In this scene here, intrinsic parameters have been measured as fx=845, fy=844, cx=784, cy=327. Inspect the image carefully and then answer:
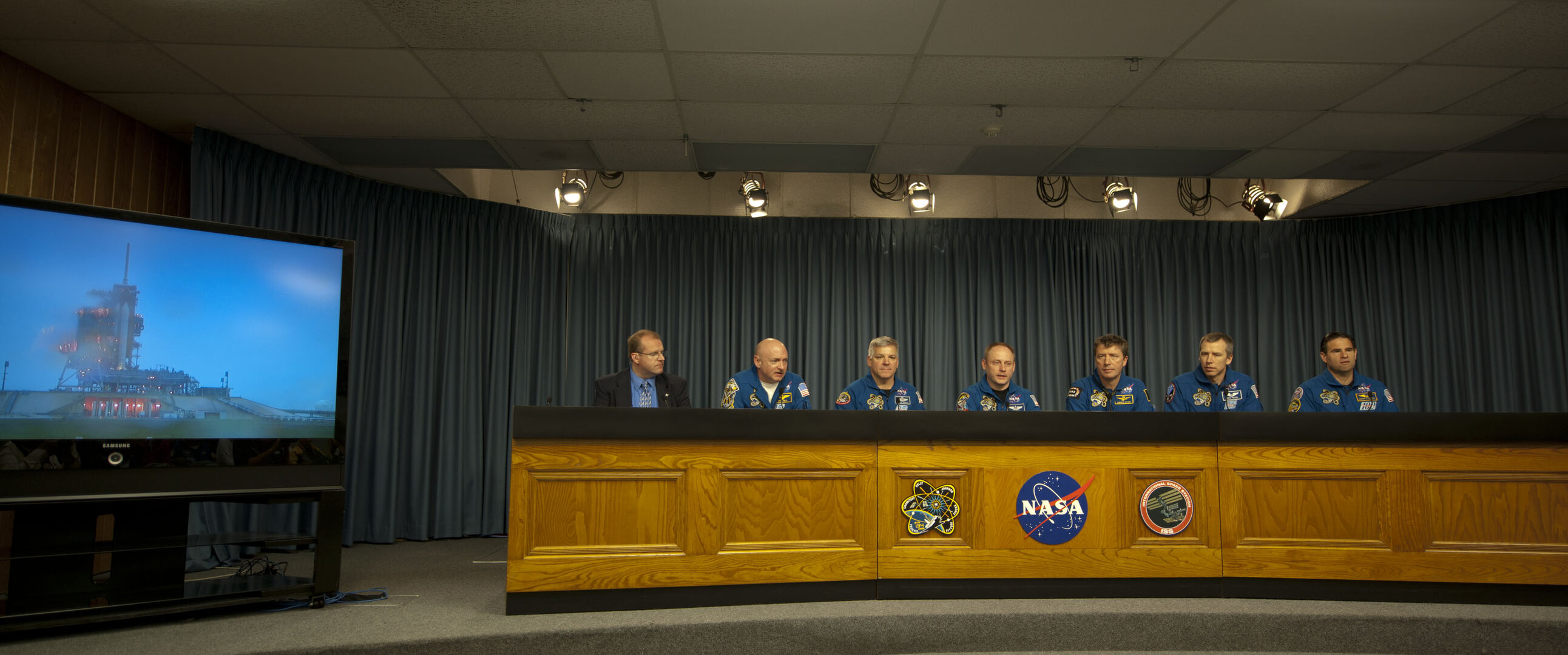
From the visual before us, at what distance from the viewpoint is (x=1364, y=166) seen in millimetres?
5785

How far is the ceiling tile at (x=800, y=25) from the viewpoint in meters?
3.70

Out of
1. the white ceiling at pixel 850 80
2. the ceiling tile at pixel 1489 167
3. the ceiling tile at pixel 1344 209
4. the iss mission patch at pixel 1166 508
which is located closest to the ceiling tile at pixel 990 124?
the white ceiling at pixel 850 80

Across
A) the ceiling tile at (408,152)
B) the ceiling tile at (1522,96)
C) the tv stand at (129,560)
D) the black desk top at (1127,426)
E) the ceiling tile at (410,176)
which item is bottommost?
the tv stand at (129,560)

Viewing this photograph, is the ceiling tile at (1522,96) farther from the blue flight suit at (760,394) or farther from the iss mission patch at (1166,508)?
the blue flight suit at (760,394)

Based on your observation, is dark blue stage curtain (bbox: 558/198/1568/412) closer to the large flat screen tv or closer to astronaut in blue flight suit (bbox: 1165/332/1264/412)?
astronaut in blue flight suit (bbox: 1165/332/1264/412)

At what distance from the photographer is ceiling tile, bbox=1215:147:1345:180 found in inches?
219

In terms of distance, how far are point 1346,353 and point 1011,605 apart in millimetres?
2921

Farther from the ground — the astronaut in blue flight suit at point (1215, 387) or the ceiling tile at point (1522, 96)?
the ceiling tile at point (1522, 96)

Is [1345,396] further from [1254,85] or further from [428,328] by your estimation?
[428,328]

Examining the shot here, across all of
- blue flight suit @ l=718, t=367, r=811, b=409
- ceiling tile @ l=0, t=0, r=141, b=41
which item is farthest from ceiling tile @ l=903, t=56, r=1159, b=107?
ceiling tile @ l=0, t=0, r=141, b=41

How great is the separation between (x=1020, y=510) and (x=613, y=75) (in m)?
2.94

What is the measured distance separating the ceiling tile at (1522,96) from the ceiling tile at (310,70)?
5603 mm

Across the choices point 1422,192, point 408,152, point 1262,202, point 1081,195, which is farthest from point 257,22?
point 1422,192

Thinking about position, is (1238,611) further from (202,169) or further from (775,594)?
(202,169)
